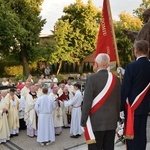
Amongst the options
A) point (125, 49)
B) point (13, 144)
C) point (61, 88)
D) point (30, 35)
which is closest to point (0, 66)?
point (30, 35)

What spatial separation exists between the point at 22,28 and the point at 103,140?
2197 centimetres

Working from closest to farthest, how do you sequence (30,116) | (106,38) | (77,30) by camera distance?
(106,38)
(30,116)
(77,30)

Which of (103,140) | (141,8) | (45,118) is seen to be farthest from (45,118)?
(141,8)

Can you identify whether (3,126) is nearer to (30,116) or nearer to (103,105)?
(30,116)

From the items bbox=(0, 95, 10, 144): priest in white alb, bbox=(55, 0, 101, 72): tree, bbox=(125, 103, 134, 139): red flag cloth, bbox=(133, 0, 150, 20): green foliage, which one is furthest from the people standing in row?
bbox=(133, 0, 150, 20): green foliage

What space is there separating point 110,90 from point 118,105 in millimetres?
261

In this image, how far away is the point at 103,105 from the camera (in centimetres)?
363

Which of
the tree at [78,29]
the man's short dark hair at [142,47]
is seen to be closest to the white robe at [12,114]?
the man's short dark hair at [142,47]

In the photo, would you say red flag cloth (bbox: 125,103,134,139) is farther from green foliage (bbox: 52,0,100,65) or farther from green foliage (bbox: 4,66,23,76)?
green foliage (bbox: 4,66,23,76)

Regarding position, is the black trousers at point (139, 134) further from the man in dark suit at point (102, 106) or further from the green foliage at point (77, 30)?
the green foliage at point (77, 30)

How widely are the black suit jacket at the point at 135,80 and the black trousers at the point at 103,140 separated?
1.50 feet

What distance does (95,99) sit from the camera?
3605 mm

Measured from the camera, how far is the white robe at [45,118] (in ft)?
26.8

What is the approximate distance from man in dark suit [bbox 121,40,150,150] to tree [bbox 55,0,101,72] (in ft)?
91.1
